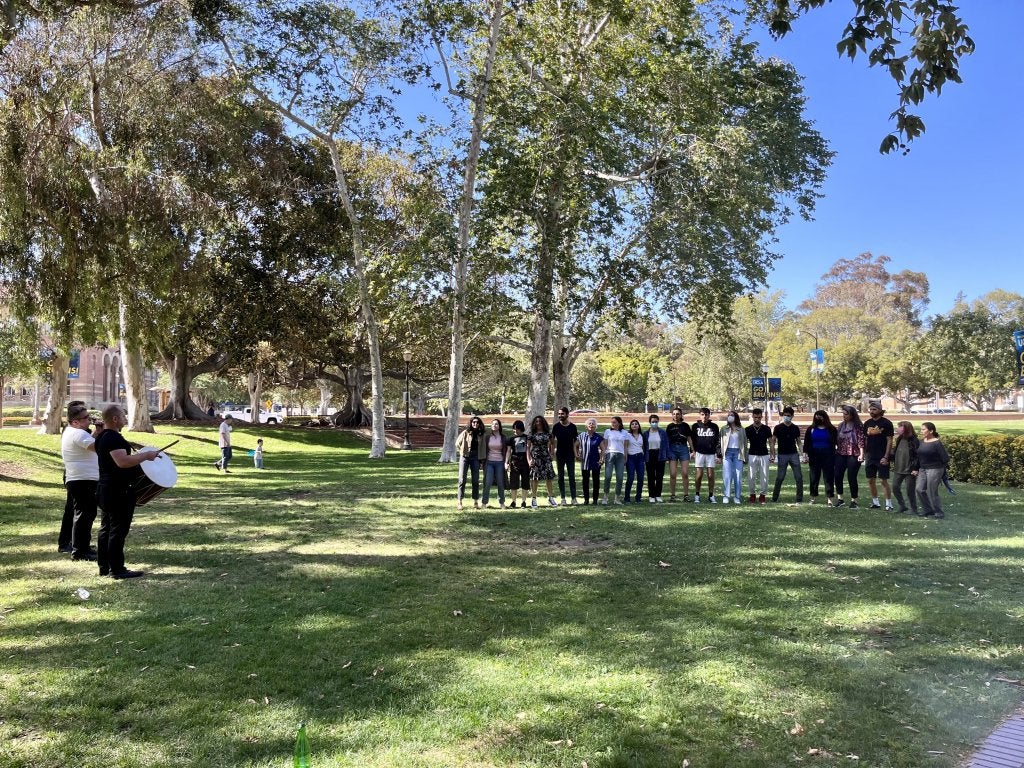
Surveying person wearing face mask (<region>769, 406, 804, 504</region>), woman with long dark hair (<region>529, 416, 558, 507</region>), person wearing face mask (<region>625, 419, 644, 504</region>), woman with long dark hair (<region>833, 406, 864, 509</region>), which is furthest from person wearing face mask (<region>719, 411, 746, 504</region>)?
woman with long dark hair (<region>529, 416, 558, 507</region>)

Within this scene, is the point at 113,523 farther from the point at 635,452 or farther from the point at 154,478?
the point at 635,452

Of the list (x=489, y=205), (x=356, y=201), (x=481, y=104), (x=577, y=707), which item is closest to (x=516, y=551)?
(x=577, y=707)

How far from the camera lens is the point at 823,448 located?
12.0 m

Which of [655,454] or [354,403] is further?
[354,403]

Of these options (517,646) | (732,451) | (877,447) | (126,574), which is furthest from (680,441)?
(126,574)

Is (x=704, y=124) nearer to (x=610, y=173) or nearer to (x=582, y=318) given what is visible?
(x=610, y=173)

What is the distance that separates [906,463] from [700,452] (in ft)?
10.3

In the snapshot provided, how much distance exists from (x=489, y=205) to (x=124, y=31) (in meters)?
9.55

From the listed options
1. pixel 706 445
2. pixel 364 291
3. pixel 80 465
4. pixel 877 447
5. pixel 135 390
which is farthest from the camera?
pixel 135 390

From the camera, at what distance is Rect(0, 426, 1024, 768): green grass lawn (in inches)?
143

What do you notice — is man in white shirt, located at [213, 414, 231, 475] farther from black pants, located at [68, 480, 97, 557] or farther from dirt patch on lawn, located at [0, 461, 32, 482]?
black pants, located at [68, 480, 97, 557]

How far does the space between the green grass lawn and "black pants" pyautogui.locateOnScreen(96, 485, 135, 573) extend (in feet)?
0.87

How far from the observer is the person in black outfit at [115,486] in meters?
6.76

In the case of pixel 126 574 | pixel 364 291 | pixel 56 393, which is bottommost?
pixel 126 574
